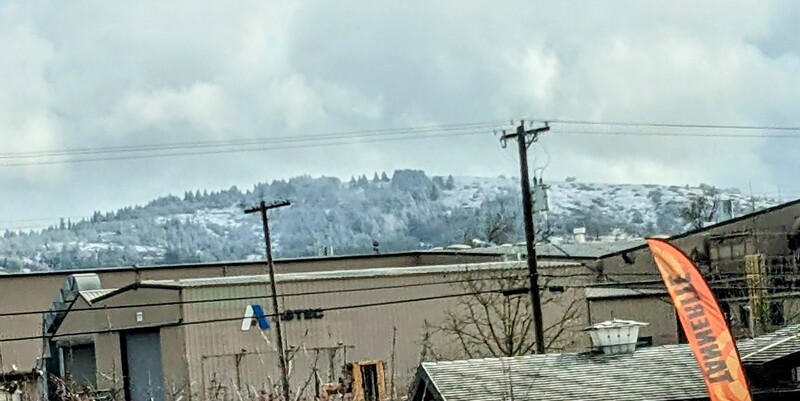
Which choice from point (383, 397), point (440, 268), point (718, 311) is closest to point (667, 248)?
point (718, 311)

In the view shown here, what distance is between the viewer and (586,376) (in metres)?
27.7

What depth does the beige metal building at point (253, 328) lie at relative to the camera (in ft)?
178

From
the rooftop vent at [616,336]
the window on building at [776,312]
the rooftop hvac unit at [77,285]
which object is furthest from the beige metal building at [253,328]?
the rooftop vent at [616,336]

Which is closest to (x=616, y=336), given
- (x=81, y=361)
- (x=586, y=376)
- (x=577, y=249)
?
(x=586, y=376)

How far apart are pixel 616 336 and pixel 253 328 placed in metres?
28.5

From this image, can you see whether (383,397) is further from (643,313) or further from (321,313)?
(643,313)

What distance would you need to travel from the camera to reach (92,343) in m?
59.4

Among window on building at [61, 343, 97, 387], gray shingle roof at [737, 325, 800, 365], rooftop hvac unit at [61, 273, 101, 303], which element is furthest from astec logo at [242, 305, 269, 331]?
gray shingle roof at [737, 325, 800, 365]

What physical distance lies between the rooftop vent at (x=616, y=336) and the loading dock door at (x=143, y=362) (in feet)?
97.5

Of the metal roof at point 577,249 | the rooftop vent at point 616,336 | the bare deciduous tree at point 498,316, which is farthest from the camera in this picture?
the metal roof at point 577,249

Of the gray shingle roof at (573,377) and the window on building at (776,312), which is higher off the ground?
the gray shingle roof at (573,377)

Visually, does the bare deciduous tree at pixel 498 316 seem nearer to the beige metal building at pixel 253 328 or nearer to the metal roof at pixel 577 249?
the beige metal building at pixel 253 328

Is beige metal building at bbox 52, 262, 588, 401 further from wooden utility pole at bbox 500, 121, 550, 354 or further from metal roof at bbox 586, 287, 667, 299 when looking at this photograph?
wooden utility pole at bbox 500, 121, 550, 354

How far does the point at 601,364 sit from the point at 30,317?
47.0 meters
